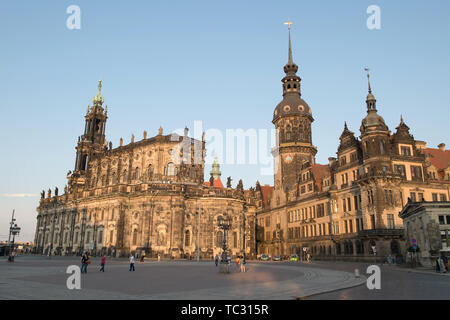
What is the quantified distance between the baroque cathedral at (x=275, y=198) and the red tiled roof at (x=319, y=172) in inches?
10.2

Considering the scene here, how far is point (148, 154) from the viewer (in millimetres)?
64438

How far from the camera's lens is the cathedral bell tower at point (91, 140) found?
81.6 m

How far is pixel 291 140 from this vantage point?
72.6 m

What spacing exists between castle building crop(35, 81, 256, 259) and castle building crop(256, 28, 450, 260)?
949 centimetres

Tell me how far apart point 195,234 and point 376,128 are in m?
33.5

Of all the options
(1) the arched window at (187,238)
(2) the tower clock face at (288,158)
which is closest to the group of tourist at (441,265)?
(1) the arched window at (187,238)

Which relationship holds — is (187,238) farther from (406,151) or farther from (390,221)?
(406,151)

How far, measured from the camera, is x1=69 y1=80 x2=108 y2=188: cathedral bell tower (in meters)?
81.6

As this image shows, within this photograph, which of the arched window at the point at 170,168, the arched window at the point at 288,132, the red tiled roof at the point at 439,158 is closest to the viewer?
the red tiled roof at the point at 439,158

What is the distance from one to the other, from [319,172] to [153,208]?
31.9 meters

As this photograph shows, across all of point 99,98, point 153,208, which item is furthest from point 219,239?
point 99,98

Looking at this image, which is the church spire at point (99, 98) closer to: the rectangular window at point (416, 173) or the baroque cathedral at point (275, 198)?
the baroque cathedral at point (275, 198)

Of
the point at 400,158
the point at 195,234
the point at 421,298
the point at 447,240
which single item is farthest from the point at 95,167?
the point at 421,298
